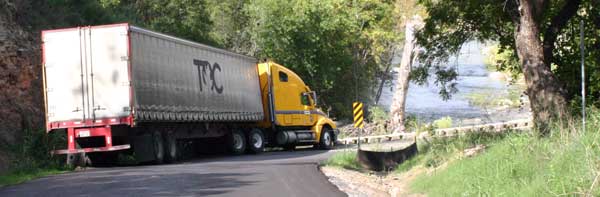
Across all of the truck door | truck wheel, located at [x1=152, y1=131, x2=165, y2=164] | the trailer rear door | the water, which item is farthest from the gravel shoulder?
the water

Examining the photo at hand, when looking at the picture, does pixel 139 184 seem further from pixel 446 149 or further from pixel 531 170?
pixel 531 170

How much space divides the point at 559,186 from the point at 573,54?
11283mm

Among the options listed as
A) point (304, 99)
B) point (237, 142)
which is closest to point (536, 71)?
point (237, 142)

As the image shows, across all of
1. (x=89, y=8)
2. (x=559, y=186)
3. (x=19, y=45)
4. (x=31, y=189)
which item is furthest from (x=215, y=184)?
(x=89, y=8)

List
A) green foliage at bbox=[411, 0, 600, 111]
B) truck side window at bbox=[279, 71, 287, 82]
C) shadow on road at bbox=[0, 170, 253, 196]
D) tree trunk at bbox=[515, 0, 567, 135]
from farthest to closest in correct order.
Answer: truck side window at bbox=[279, 71, 287, 82] < green foliage at bbox=[411, 0, 600, 111] < tree trunk at bbox=[515, 0, 567, 135] < shadow on road at bbox=[0, 170, 253, 196]

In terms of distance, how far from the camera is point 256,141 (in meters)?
28.5

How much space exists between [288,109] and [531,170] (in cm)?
2028

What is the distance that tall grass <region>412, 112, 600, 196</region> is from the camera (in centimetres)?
812

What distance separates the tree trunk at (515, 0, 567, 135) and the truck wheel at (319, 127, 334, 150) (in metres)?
17.0

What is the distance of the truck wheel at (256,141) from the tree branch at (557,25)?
12856 millimetres

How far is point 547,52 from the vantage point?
1791cm

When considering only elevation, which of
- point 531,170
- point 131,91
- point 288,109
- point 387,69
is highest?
point 387,69

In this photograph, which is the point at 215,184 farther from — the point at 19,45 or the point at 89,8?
the point at 89,8

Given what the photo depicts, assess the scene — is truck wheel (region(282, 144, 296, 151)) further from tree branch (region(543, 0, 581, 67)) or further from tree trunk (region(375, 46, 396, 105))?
tree trunk (region(375, 46, 396, 105))
